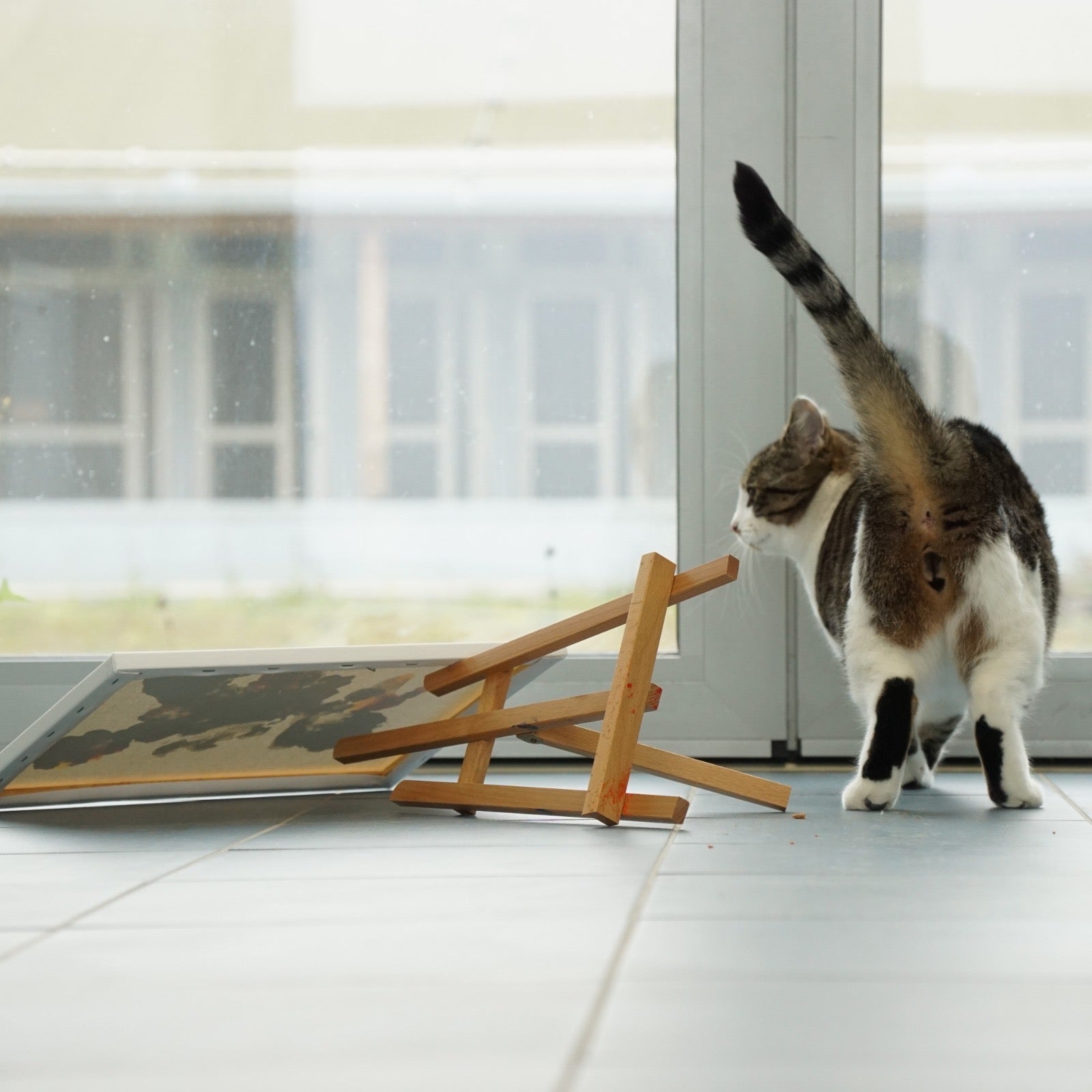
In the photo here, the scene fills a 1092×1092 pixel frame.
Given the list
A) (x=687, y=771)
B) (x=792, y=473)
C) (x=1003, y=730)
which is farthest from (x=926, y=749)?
(x=687, y=771)

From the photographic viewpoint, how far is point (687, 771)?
160 cm

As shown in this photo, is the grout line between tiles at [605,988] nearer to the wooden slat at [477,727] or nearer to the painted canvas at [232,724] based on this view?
the wooden slat at [477,727]

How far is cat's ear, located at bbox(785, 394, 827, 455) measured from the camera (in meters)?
2.00

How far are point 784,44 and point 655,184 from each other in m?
0.33

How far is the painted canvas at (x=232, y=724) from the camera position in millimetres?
1567

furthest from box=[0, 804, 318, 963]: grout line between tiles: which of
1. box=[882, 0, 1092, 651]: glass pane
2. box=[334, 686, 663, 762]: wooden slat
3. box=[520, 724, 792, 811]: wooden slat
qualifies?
box=[882, 0, 1092, 651]: glass pane

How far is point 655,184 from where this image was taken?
2.36 meters

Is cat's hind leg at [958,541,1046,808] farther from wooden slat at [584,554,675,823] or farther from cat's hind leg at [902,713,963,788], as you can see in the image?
wooden slat at [584,554,675,823]

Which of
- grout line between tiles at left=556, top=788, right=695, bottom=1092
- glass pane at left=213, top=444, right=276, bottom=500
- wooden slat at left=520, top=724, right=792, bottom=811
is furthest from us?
glass pane at left=213, top=444, right=276, bottom=500

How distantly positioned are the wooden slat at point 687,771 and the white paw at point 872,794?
87 mm

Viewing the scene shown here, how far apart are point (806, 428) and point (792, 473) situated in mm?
73

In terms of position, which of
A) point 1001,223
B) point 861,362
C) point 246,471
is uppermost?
point 1001,223

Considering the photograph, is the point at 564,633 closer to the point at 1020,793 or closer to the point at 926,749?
the point at 1020,793

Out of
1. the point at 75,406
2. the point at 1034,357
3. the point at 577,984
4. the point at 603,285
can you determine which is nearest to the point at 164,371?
the point at 75,406
